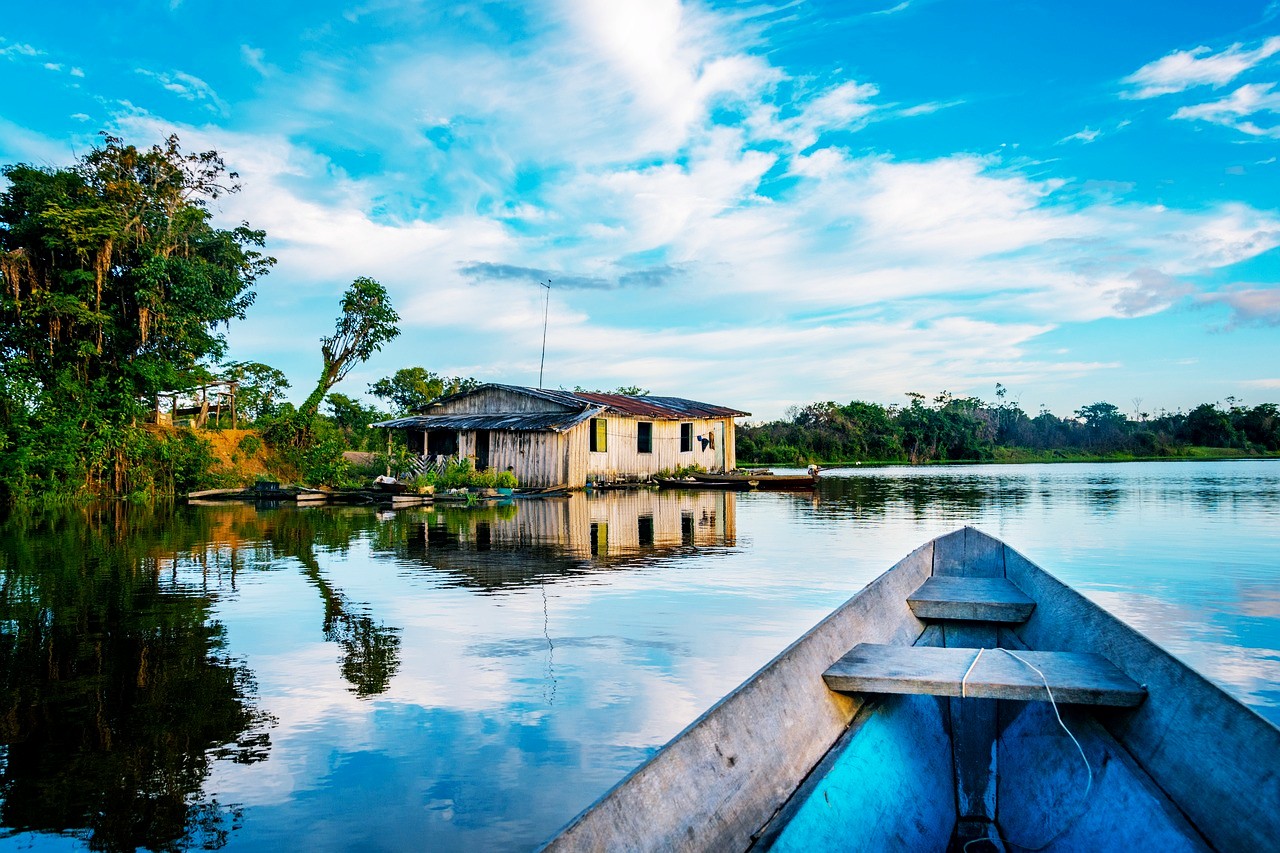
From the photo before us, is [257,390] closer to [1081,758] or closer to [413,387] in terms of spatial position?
[413,387]

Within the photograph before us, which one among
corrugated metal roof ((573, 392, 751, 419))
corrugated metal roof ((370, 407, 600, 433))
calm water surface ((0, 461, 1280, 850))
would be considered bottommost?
calm water surface ((0, 461, 1280, 850))

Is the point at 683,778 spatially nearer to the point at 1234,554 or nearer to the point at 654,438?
the point at 1234,554

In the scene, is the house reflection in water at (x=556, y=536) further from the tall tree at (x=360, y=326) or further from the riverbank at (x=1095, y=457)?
the riverbank at (x=1095, y=457)

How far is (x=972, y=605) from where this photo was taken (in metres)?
4.98

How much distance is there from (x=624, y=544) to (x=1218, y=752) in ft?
35.0

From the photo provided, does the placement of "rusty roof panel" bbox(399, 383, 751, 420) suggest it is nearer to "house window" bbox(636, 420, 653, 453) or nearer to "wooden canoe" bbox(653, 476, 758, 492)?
"house window" bbox(636, 420, 653, 453)

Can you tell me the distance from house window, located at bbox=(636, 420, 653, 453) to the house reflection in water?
7031 millimetres

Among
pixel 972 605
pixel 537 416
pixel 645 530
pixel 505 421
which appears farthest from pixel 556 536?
pixel 537 416

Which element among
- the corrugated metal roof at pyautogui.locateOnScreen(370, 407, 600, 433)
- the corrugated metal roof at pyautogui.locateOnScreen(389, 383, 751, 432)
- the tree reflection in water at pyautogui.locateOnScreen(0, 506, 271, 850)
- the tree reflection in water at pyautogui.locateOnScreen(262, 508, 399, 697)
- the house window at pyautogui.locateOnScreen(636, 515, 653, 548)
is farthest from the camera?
the corrugated metal roof at pyautogui.locateOnScreen(389, 383, 751, 432)

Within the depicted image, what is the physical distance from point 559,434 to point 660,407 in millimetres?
7852

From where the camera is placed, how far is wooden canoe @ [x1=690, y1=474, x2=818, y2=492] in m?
27.3

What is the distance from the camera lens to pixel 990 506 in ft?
63.6

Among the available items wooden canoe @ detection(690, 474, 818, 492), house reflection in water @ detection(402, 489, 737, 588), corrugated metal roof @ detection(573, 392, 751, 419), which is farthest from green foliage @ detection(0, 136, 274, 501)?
wooden canoe @ detection(690, 474, 818, 492)

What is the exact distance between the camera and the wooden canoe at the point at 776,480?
27.3 metres
